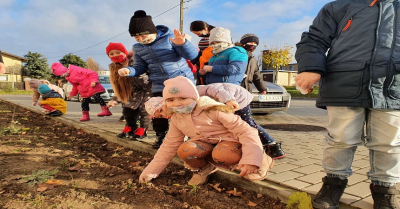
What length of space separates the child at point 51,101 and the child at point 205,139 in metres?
6.14

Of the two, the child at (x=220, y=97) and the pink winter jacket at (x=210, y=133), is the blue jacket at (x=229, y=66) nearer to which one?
the child at (x=220, y=97)

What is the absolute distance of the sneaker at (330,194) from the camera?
78.2 inches

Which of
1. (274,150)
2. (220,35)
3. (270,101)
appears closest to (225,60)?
(220,35)

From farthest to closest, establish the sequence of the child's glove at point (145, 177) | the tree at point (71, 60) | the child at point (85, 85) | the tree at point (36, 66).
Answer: the tree at point (71, 60), the tree at point (36, 66), the child at point (85, 85), the child's glove at point (145, 177)

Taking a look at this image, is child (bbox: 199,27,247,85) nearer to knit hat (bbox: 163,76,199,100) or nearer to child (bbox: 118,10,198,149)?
child (bbox: 118,10,198,149)

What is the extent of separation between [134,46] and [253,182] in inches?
94.4

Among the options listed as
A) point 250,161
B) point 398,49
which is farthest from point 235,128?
point 398,49

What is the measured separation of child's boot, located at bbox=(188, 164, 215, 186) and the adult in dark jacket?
1.02 m

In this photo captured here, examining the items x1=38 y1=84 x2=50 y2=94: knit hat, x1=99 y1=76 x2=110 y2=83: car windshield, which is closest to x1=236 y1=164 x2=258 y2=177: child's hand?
x1=38 y1=84 x2=50 y2=94: knit hat

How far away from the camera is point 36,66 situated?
48.6 m

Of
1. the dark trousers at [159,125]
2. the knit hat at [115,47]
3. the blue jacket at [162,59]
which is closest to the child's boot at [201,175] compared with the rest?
the dark trousers at [159,125]

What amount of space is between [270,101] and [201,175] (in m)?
5.33

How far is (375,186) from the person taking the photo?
1.93 metres

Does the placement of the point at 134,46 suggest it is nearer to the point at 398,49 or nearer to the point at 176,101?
the point at 176,101
